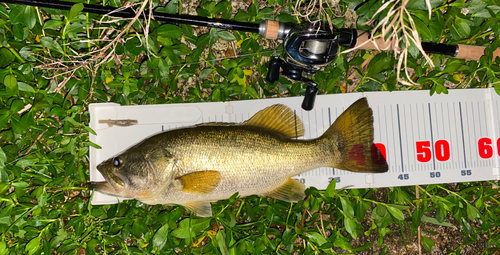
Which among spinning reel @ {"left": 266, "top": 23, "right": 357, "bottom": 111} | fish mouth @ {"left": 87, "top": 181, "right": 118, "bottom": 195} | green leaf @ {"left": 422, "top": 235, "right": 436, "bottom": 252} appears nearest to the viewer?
spinning reel @ {"left": 266, "top": 23, "right": 357, "bottom": 111}

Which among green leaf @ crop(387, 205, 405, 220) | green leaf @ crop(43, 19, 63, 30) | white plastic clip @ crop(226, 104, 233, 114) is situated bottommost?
green leaf @ crop(387, 205, 405, 220)

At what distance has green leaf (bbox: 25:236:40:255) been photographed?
235cm

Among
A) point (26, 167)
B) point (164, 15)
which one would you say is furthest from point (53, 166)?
point (164, 15)

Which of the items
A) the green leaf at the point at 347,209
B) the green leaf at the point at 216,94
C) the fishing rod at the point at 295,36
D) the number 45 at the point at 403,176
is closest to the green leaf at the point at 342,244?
the green leaf at the point at 347,209

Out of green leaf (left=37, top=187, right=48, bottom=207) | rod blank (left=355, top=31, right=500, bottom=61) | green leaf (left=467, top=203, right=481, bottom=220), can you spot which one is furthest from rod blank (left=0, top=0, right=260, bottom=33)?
green leaf (left=467, top=203, right=481, bottom=220)

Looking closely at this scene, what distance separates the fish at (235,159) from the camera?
215cm

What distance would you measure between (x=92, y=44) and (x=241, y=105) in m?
1.23

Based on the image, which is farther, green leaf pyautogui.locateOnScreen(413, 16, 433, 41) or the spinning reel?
green leaf pyautogui.locateOnScreen(413, 16, 433, 41)

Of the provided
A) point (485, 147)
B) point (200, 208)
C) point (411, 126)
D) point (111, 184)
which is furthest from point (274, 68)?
point (485, 147)

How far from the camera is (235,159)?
7.20 ft

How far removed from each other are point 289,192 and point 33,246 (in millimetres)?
1947

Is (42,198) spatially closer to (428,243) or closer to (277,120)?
(277,120)

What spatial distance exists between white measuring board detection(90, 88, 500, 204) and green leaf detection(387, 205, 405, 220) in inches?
7.7

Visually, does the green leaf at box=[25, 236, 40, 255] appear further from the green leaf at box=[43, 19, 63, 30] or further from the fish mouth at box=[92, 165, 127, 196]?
the green leaf at box=[43, 19, 63, 30]
